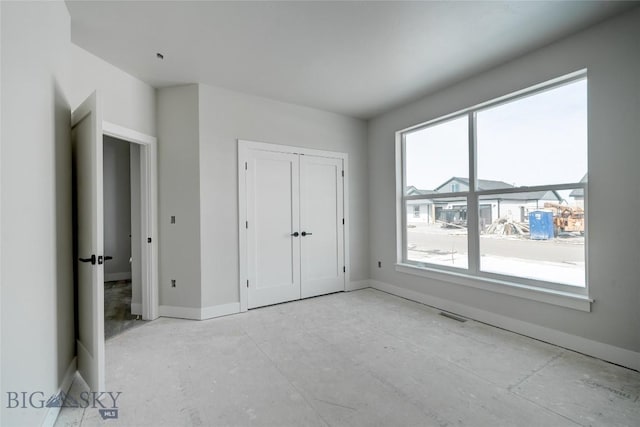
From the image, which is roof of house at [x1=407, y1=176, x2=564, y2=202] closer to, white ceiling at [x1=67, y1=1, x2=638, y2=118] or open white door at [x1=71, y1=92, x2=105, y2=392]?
white ceiling at [x1=67, y1=1, x2=638, y2=118]

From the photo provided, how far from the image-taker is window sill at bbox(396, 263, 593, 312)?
2428 mm

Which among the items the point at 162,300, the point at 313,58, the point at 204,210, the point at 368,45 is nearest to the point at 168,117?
the point at 204,210

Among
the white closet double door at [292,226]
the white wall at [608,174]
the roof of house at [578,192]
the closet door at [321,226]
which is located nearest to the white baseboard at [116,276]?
the white closet double door at [292,226]

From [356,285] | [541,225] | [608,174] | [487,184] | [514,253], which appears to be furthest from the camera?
[356,285]

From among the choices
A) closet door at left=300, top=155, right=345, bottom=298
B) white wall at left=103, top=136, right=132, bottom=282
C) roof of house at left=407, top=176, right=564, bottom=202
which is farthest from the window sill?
white wall at left=103, top=136, right=132, bottom=282

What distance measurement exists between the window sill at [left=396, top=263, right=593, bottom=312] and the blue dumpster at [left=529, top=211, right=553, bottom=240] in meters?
0.50

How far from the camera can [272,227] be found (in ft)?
12.5

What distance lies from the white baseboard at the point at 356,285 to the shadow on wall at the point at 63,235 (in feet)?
10.8

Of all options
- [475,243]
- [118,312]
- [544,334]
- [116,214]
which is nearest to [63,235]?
[118,312]

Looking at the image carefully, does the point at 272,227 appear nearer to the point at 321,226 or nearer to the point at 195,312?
the point at 321,226

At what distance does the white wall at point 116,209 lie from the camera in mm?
5398

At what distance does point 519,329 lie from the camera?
9.14ft

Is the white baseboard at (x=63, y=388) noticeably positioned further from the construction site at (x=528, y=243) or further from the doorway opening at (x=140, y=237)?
the construction site at (x=528, y=243)

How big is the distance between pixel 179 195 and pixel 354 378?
2.68 metres
